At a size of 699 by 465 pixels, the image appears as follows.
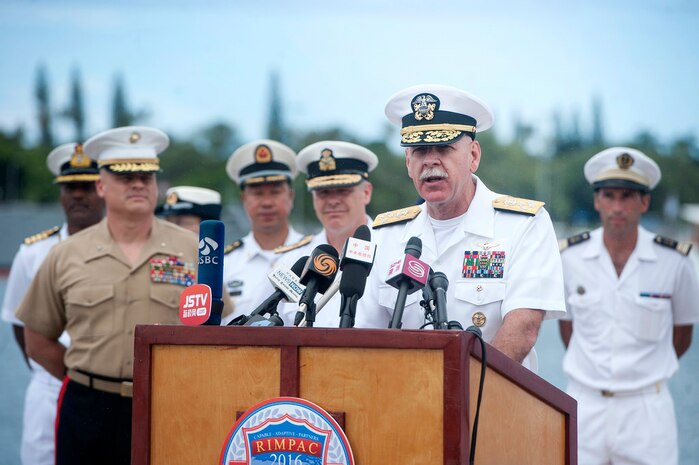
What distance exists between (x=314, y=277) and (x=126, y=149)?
2429 millimetres

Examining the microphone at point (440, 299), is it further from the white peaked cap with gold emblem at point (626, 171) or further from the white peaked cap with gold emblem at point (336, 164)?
the white peaked cap with gold emblem at point (626, 171)

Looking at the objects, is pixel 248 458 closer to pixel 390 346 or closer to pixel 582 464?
pixel 390 346

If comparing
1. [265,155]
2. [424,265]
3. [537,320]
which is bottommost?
[537,320]

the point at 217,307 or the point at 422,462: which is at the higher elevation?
the point at 217,307

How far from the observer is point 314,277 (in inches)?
97.5

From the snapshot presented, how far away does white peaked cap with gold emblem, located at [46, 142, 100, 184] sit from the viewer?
5.77 metres

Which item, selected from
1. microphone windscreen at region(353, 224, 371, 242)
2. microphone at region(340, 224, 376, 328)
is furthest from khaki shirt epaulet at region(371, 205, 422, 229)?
microphone at region(340, 224, 376, 328)

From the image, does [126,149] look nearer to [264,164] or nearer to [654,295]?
[264,164]

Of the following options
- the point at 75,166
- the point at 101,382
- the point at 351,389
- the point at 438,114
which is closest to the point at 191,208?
the point at 75,166

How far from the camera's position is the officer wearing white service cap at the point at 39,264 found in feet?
17.1

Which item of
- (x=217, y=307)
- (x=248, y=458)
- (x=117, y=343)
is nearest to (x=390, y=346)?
(x=248, y=458)

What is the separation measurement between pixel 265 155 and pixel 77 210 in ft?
3.84

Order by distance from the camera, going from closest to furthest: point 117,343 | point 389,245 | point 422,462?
point 422,462 < point 389,245 < point 117,343

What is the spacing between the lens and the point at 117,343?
4281 mm
